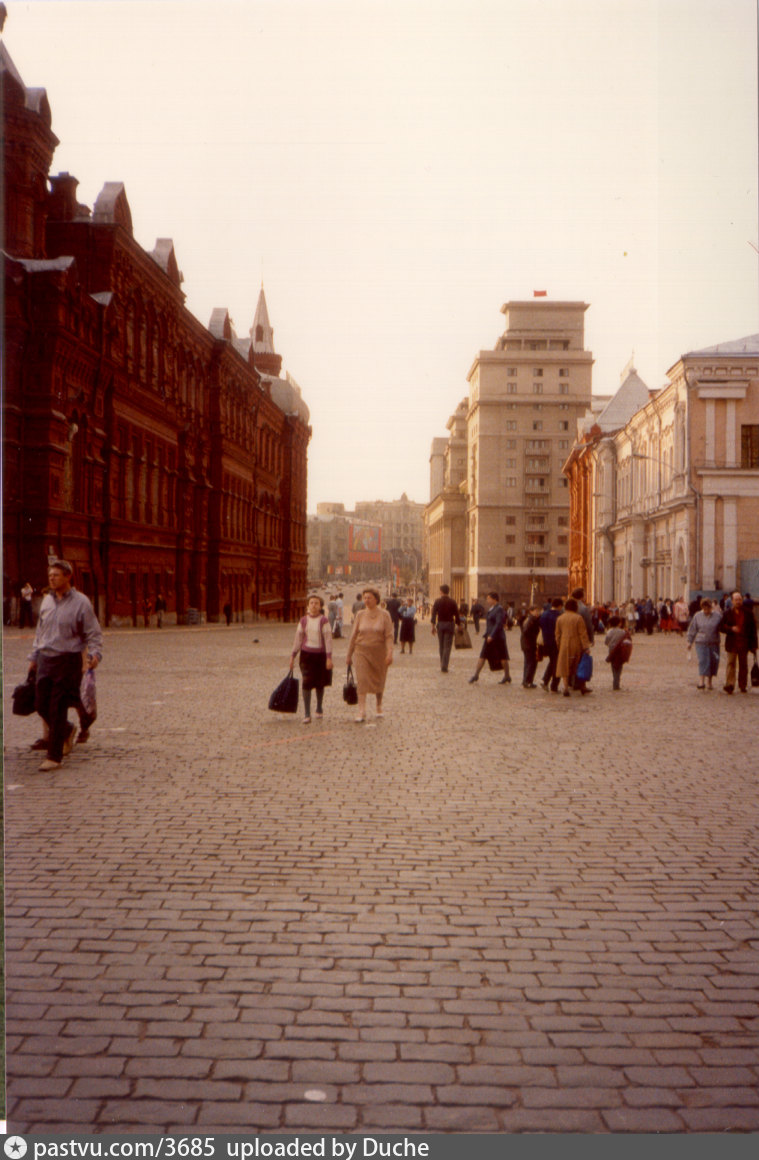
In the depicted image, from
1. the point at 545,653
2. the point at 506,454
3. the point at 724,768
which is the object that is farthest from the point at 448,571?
the point at 724,768

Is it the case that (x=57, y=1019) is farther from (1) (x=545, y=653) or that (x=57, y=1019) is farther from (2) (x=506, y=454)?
(2) (x=506, y=454)

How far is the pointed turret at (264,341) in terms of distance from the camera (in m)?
96.1

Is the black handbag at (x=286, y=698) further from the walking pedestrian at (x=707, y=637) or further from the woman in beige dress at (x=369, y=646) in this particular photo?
the walking pedestrian at (x=707, y=637)

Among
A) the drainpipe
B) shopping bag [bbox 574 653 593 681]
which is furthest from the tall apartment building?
shopping bag [bbox 574 653 593 681]

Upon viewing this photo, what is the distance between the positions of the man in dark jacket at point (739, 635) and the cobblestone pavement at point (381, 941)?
8.10m

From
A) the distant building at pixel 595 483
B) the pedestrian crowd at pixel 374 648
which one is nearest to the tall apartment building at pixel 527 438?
the distant building at pixel 595 483

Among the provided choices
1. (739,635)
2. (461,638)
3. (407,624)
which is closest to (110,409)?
(407,624)

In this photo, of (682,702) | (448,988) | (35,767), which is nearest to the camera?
(448,988)

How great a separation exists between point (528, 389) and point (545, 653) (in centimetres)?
9512

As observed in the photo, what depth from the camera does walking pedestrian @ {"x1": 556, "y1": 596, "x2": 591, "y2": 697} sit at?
18953mm

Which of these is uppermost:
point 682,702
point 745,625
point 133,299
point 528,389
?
point 528,389

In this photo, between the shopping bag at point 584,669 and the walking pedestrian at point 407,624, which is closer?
the shopping bag at point 584,669

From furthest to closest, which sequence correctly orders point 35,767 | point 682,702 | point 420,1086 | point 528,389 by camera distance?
point 528,389
point 682,702
point 35,767
point 420,1086

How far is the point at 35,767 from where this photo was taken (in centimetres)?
1027
